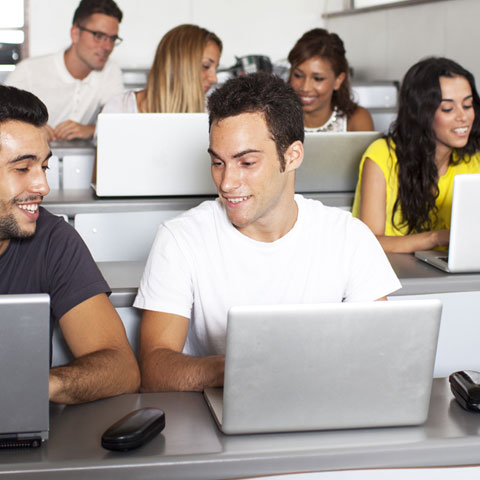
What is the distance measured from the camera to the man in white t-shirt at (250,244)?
1478 millimetres

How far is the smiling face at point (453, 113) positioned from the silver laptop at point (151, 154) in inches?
29.3

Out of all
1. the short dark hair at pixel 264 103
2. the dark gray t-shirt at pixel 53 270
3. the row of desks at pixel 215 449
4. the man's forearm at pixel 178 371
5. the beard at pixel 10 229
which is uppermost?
the short dark hair at pixel 264 103

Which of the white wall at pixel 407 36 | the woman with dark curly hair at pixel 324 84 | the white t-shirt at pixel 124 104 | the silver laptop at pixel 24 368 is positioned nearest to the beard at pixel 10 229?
the silver laptop at pixel 24 368

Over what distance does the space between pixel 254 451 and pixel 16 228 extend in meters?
0.72

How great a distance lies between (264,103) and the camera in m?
1.51

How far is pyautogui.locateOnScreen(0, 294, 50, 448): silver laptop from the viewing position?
2.91 ft

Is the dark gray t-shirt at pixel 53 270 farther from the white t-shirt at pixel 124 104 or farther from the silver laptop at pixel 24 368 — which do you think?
the white t-shirt at pixel 124 104

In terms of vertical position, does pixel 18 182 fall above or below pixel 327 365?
above

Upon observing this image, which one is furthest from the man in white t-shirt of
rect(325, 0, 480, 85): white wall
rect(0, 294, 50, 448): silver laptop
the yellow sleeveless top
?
rect(325, 0, 480, 85): white wall

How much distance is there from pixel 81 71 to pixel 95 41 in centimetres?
21

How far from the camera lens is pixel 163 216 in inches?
90.1

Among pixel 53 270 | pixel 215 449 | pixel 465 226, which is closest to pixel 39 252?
pixel 53 270

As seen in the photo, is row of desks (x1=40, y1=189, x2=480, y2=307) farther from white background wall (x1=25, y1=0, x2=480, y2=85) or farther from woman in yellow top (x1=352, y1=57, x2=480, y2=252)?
white background wall (x1=25, y1=0, x2=480, y2=85)

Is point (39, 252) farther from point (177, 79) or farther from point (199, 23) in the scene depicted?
point (199, 23)
